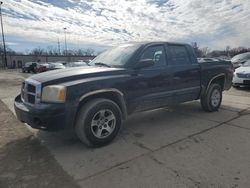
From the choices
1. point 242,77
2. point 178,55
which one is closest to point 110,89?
point 178,55

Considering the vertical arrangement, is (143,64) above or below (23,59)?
above

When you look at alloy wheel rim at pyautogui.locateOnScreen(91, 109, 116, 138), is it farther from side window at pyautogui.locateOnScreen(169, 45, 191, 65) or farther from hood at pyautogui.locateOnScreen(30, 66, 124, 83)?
side window at pyautogui.locateOnScreen(169, 45, 191, 65)

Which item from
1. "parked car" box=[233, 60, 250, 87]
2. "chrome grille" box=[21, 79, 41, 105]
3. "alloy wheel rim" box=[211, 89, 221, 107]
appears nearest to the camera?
"chrome grille" box=[21, 79, 41, 105]

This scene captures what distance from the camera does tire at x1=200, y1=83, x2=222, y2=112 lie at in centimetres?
593

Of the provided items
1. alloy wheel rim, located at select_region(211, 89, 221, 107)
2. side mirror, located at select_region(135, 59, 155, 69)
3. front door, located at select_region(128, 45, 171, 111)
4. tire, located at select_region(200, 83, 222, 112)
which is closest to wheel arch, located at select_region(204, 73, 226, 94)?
tire, located at select_region(200, 83, 222, 112)

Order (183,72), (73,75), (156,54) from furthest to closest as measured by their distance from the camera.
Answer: (183,72)
(156,54)
(73,75)

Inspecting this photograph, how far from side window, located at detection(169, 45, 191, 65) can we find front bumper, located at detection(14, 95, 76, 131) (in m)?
2.59

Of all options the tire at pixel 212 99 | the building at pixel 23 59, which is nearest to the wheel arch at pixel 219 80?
the tire at pixel 212 99

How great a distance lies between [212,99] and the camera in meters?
6.05

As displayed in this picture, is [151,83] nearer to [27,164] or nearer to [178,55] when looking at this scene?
[178,55]

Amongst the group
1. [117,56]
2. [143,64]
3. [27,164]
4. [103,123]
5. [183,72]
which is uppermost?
[117,56]

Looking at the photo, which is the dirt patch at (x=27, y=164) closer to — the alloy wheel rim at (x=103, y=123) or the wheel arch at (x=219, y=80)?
the alloy wheel rim at (x=103, y=123)

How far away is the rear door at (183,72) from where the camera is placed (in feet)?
16.5

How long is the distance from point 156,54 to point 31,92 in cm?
259
